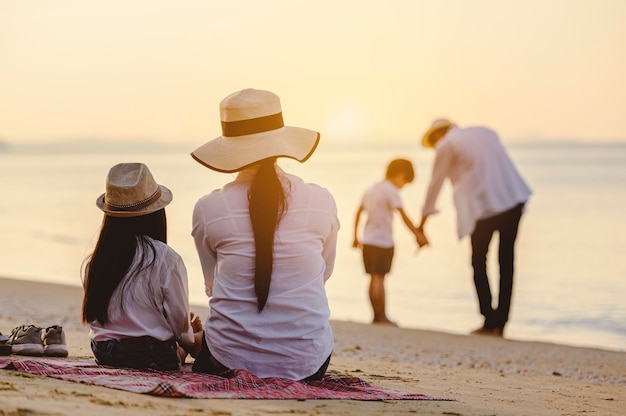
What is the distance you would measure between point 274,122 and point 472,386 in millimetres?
2063

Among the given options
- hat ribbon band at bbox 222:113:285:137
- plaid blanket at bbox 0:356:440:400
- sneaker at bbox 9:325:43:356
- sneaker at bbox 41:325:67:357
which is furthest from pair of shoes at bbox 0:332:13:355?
hat ribbon band at bbox 222:113:285:137

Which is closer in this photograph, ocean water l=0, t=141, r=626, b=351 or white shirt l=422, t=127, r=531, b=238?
white shirt l=422, t=127, r=531, b=238

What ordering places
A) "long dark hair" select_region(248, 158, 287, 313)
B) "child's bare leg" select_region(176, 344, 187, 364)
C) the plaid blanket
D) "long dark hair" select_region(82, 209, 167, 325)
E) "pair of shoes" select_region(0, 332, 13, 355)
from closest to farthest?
1. the plaid blanket
2. "long dark hair" select_region(248, 158, 287, 313)
3. "long dark hair" select_region(82, 209, 167, 325)
4. "child's bare leg" select_region(176, 344, 187, 364)
5. "pair of shoes" select_region(0, 332, 13, 355)

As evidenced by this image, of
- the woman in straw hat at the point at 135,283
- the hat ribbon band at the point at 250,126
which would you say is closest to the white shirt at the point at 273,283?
the hat ribbon band at the point at 250,126

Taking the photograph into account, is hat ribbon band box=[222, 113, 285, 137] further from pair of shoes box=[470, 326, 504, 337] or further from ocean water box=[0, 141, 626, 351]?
pair of shoes box=[470, 326, 504, 337]

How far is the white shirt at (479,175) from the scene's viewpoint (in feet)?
29.6

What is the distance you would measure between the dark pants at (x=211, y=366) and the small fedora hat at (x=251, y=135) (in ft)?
2.84

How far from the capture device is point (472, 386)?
5734 mm

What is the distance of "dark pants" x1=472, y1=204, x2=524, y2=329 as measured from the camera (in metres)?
9.07

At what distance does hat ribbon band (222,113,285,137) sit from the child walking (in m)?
5.17

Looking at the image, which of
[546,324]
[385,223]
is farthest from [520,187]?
[546,324]

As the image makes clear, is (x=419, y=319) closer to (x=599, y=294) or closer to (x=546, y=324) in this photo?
(x=546, y=324)

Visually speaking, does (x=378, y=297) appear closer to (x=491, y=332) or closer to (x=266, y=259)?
(x=491, y=332)

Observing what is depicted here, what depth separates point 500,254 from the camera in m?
9.09
